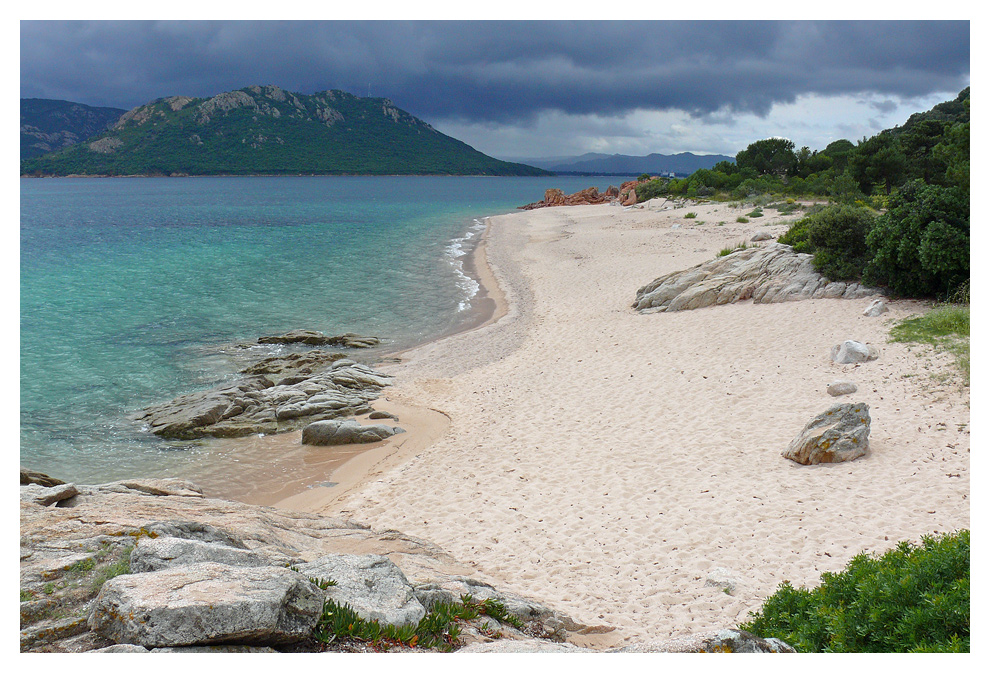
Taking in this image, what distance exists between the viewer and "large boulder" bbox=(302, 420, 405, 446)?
49.3 feet

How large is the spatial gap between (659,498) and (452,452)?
518cm

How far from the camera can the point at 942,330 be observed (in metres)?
15.0

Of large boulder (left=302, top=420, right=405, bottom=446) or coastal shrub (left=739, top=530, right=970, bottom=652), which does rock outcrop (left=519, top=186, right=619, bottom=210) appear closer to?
large boulder (left=302, top=420, right=405, bottom=446)

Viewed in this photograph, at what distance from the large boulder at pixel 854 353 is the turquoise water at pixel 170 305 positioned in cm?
1644

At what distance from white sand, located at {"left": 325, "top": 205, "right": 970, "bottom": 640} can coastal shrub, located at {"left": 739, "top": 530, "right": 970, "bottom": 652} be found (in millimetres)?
1640

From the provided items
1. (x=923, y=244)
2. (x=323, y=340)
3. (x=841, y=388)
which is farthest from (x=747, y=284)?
(x=323, y=340)

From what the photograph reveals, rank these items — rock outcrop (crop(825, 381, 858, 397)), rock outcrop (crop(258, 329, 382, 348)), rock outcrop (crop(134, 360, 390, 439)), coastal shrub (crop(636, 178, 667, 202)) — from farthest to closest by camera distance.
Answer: coastal shrub (crop(636, 178, 667, 202)), rock outcrop (crop(258, 329, 382, 348)), rock outcrop (crop(134, 360, 390, 439)), rock outcrop (crop(825, 381, 858, 397))

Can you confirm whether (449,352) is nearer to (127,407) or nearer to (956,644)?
(127,407)

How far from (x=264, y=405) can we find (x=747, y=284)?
1870 cm

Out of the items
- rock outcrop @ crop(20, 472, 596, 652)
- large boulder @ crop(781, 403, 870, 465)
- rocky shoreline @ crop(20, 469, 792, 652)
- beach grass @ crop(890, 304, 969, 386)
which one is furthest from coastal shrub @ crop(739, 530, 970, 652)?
beach grass @ crop(890, 304, 969, 386)

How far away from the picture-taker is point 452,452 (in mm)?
13602

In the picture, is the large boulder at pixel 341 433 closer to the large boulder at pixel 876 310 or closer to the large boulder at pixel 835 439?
the large boulder at pixel 835 439

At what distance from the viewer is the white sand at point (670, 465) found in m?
8.13

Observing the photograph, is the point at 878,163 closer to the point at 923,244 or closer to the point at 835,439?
the point at 923,244
